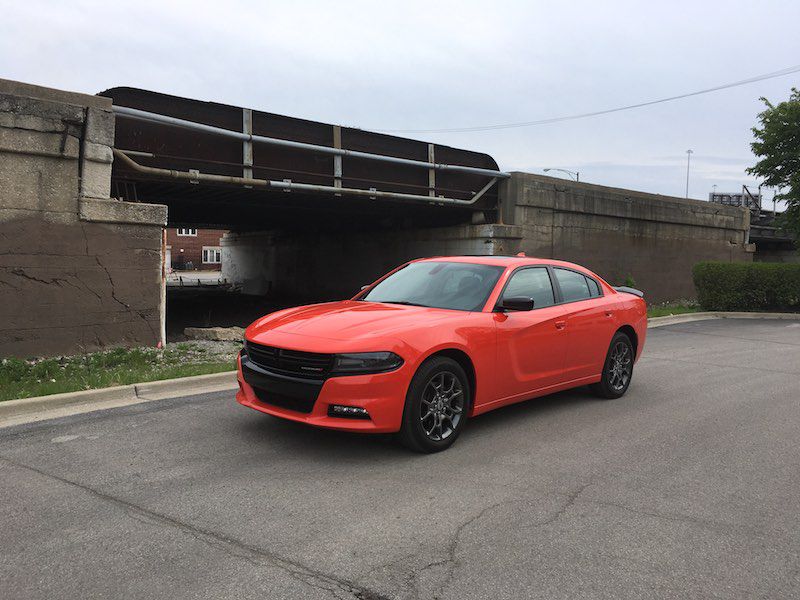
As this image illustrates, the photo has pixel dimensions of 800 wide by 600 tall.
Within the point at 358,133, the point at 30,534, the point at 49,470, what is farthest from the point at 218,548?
the point at 358,133

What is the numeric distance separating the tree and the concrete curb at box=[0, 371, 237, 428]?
66.4ft

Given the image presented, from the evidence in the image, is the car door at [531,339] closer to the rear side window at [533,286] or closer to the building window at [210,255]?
the rear side window at [533,286]

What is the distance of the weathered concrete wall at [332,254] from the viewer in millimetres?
17859

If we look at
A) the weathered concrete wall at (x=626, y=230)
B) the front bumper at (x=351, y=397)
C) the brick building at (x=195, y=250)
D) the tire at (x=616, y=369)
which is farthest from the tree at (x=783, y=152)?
the brick building at (x=195, y=250)

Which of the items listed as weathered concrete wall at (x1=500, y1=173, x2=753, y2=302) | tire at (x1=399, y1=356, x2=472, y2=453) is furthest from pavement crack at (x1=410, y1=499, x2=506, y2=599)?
weathered concrete wall at (x1=500, y1=173, x2=753, y2=302)

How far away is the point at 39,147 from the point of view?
8328 millimetres

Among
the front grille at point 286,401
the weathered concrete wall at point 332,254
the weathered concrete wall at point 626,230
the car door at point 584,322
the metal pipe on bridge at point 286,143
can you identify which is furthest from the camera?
the weathered concrete wall at point 332,254

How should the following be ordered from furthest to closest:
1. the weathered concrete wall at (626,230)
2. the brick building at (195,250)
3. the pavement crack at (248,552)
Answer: the brick building at (195,250) → the weathered concrete wall at (626,230) → the pavement crack at (248,552)

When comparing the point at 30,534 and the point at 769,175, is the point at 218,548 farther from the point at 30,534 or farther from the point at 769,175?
the point at 769,175

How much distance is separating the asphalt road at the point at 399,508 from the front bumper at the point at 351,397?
319mm

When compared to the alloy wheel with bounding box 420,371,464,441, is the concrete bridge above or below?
above

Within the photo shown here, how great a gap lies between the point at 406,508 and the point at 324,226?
20.4 m

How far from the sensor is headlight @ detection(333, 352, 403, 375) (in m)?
4.50

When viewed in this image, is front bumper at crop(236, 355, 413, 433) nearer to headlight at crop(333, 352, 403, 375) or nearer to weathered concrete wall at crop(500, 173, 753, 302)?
headlight at crop(333, 352, 403, 375)
